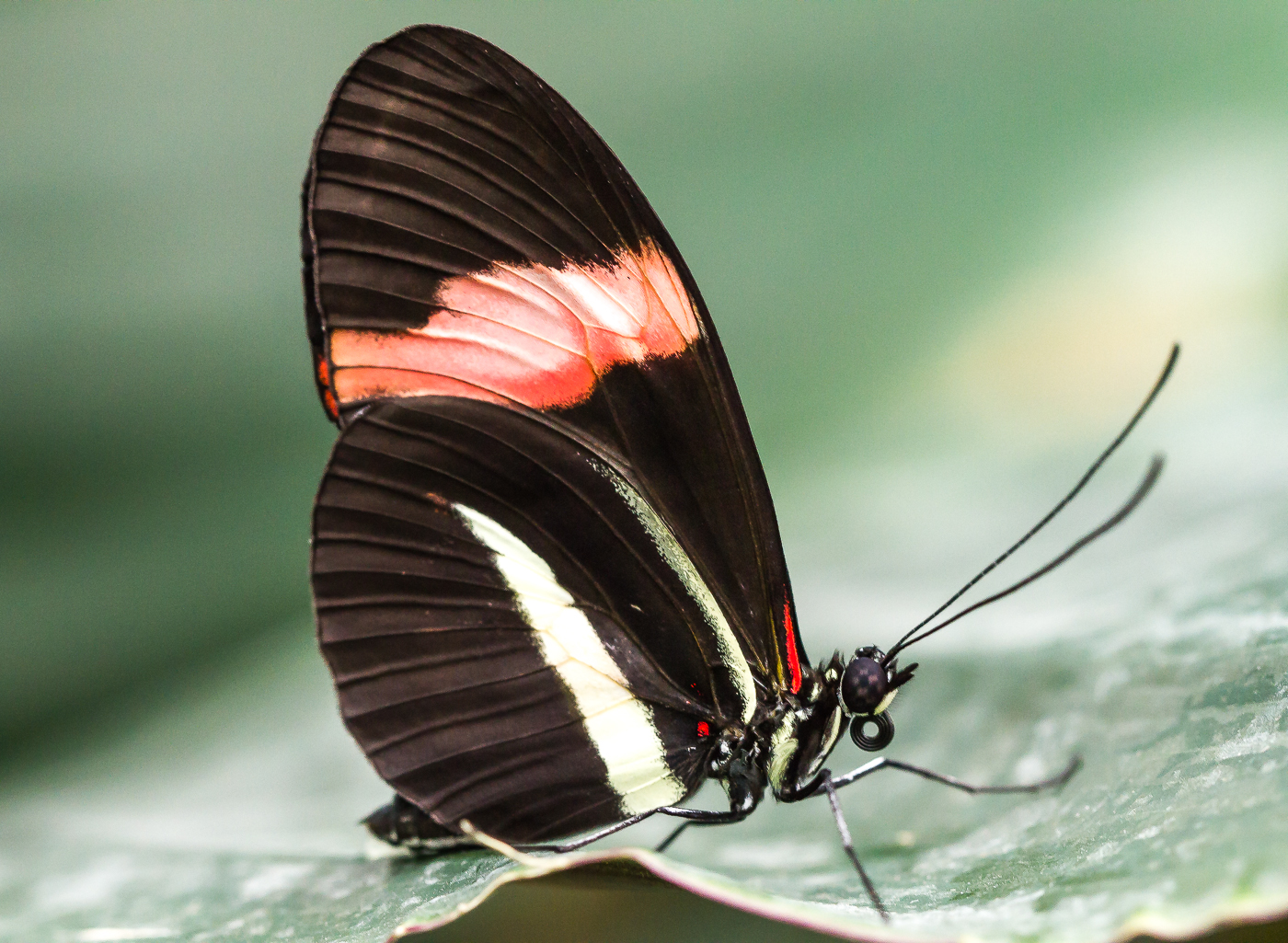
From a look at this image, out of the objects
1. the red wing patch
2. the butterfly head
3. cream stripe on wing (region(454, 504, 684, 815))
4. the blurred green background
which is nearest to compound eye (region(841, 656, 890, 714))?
the butterfly head

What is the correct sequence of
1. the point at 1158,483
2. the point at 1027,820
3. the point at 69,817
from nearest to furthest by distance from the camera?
the point at 1027,820, the point at 69,817, the point at 1158,483

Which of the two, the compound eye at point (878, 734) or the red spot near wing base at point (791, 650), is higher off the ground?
the red spot near wing base at point (791, 650)

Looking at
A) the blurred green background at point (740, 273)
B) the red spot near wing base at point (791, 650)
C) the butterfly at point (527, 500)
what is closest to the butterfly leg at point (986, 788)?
the butterfly at point (527, 500)

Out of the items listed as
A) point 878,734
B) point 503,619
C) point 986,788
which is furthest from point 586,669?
point 986,788

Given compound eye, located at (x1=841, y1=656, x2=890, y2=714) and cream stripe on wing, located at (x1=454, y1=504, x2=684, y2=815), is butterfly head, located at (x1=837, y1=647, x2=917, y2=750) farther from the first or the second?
cream stripe on wing, located at (x1=454, y1=504, x2=684, y2=815)

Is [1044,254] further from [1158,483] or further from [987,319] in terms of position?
[1158,483]

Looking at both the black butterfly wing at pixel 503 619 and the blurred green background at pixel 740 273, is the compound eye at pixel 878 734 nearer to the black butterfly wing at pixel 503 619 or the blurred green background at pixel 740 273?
the black butterfly wing at pixel 503 619

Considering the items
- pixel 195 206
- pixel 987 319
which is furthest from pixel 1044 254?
pixel 195 206
